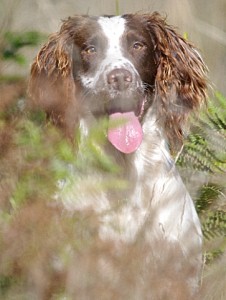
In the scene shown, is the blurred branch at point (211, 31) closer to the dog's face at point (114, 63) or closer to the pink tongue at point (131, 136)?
the dog's face at point (114, 63)

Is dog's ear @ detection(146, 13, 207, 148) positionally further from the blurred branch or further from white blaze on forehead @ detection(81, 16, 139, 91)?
the blurred branch

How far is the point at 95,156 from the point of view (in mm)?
2486

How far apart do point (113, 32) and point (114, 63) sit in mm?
262

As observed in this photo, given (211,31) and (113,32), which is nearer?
(113,32)

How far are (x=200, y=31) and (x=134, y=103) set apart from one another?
2231 millimetres

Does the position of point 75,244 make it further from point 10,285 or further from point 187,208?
point 187,208

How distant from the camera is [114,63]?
4309 millimetres

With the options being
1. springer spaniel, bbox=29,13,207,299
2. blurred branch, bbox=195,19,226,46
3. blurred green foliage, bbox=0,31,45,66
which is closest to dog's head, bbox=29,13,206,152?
springer spaniel, bbox=29,13,207,299

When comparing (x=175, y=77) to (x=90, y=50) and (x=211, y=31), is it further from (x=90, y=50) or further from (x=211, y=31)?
(x=211, y=31)

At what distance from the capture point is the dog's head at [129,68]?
169 inches

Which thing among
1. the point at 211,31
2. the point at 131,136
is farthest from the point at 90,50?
the point at 211,31

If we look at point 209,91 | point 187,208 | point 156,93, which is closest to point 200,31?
point 209,91

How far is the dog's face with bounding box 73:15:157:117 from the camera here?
4.23 m

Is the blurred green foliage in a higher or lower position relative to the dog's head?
higher
